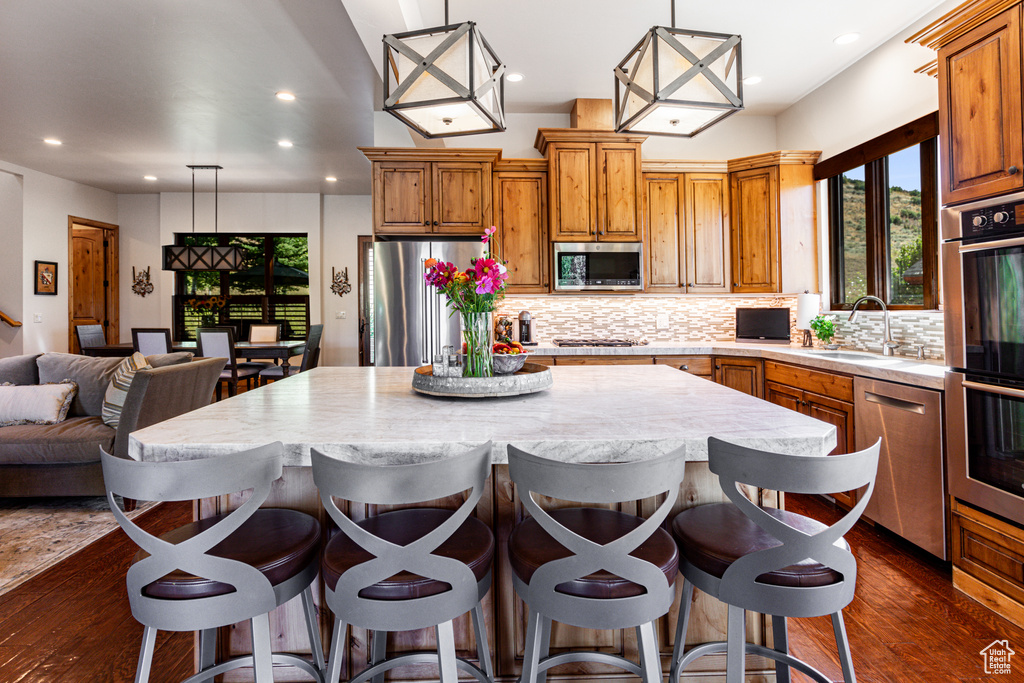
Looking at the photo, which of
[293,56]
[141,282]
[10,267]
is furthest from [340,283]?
[293,56]

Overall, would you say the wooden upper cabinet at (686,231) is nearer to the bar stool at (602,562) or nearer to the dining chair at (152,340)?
the bar stool at (602,562)

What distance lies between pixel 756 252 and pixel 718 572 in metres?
3.84

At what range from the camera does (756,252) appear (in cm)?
445

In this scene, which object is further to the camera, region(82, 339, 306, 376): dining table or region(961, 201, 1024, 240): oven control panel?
region(82, 339, 306, 376): dining table

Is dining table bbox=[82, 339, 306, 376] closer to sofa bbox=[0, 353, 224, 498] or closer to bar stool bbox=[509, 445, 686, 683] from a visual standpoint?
sofa bbox=[0, 353, 224, 498]

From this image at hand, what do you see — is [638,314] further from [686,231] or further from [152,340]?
[152,340]

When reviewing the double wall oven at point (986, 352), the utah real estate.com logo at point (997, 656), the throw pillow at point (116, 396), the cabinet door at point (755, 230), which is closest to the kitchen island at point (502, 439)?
the utah real estate.com logo at point (997, 656)

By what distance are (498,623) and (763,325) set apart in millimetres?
3779

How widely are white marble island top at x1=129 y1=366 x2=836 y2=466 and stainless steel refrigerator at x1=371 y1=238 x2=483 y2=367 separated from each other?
6.83 ft

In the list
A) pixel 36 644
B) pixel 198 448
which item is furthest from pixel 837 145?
pixel 36 644

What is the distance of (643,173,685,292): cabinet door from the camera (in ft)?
15.0

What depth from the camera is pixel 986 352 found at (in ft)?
6.67

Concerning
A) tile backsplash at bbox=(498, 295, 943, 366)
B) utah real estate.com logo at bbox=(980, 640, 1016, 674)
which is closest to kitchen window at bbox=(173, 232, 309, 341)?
tile backsplash at bbox=(498, 295, 943, 366)

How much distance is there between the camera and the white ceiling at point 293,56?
3.18 m
